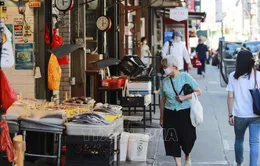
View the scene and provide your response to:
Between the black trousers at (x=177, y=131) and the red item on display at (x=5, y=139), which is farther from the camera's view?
the black trousers at (x=177, y=131)

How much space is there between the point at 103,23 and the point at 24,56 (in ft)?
15.7

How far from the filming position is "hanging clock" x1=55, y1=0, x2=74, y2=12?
379 inches

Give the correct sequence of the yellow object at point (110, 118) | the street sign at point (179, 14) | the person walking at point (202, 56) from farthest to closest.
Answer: the person walking at point (202, 56), the street sign at point (179, 14), the yellow object at point (110, 118)

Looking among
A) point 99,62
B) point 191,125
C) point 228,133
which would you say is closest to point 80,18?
point 99,62

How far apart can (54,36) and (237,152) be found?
3738 mm

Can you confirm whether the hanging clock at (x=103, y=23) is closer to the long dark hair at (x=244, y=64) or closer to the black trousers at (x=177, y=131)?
the black trousers at (x=177, y=131)

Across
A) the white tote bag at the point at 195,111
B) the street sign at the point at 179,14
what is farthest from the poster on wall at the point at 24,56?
the street sign at the point at 179,14

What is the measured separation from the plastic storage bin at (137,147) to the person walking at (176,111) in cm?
77

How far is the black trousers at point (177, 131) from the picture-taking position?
7.34m

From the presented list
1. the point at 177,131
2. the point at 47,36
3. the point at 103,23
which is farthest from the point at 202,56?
the point at 177,131

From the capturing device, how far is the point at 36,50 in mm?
8695

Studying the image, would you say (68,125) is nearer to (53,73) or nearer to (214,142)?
(53,73)

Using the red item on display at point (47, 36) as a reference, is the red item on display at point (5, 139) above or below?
below

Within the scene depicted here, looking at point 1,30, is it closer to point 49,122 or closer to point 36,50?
point 49,122
